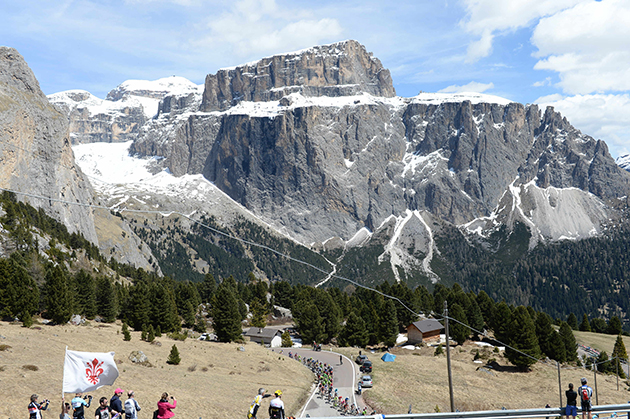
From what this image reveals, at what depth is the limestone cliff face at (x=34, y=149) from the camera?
440 ft

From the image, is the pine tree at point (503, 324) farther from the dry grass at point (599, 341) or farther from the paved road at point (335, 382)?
the paved road at point (335, 382)

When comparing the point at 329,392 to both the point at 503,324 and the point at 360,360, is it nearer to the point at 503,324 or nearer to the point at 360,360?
the point at 360,360

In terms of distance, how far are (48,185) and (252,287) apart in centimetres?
7919

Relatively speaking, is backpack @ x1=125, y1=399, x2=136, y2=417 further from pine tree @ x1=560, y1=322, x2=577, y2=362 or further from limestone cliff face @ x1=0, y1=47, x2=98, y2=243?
limestone cliff face @ x1=0, y1=47, x2=98, y2=243

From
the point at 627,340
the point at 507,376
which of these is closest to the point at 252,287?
the point at 507,376

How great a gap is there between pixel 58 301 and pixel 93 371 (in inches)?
1810

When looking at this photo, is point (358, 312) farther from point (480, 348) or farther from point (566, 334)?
point (566, 334)

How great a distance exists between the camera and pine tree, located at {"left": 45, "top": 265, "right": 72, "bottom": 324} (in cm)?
5916

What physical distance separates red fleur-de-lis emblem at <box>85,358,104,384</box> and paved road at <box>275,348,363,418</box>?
1991cm

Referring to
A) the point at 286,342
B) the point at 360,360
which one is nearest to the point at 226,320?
the point at 286,342

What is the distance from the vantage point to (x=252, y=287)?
413ft

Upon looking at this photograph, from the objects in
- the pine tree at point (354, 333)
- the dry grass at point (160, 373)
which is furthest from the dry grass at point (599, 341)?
the dry grass at point (160, 373)

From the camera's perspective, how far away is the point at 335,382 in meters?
54.0

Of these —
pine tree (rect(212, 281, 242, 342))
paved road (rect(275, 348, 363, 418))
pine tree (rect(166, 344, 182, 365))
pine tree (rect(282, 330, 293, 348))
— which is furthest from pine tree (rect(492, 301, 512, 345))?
pine tree (rect(166, 344, 182, 365))
